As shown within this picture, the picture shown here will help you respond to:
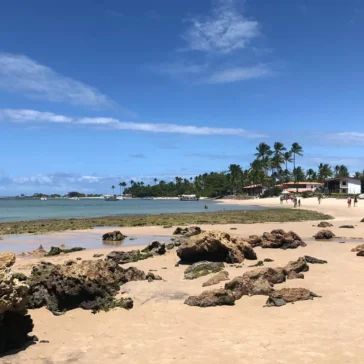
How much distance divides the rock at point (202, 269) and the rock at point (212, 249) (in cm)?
123

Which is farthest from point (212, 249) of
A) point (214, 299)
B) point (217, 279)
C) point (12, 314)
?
point (12, 314)

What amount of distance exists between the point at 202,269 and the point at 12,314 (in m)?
8.19

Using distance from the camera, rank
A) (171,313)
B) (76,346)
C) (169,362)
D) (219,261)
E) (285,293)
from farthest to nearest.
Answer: (219,261)
(285,293)
(171,313)
(76,346)
(169,362)

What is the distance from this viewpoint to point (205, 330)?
9.32 metres

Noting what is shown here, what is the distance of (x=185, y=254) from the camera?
18.0 m

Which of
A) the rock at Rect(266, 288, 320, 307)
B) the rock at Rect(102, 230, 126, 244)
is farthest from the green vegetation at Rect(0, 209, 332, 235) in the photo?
the rock at Rect(266, 288, 320, 307)

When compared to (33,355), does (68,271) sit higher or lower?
higher

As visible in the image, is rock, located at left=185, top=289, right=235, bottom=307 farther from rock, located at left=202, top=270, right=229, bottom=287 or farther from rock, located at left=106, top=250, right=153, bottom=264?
rock, located at left=106, top=250, right=153, bottom=264

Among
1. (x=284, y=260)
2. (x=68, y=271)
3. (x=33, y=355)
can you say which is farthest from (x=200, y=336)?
(x=284, y=260)

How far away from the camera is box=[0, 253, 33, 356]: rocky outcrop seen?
8.12 m

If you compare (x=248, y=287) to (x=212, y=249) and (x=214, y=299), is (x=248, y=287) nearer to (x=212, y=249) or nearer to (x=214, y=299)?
(x=214, y=299)

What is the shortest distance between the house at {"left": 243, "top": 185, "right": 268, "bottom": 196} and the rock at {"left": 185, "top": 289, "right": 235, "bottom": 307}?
479ft

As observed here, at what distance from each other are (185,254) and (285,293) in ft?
22.6

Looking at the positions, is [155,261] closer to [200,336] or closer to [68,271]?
[68,271]
